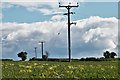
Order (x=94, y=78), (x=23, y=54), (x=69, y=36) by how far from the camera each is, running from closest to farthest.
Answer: (x=94, y=78) < (x=69, y=36) < (x=23, y=54)

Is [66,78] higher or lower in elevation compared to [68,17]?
lower

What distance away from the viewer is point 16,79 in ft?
46.5

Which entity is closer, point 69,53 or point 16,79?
point 16,79

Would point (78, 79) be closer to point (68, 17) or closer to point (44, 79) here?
point (44, 79)

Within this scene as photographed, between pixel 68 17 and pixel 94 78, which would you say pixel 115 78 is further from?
pixel 68 17

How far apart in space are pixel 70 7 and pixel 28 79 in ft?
174

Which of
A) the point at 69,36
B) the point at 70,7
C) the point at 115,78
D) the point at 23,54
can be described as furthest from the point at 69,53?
the point at 115,78

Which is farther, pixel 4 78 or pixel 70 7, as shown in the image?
pixel 70 7

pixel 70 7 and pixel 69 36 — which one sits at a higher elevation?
pixel 70 7

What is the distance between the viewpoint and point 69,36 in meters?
64.8

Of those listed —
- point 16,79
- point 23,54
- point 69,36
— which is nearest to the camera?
point 16,79

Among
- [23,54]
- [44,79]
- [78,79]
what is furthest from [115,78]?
[23,54]

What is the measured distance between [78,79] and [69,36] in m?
50.1

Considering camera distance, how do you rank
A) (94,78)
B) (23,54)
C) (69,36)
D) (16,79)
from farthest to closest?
(23,54), (69,36), (94,78), (16,79)
